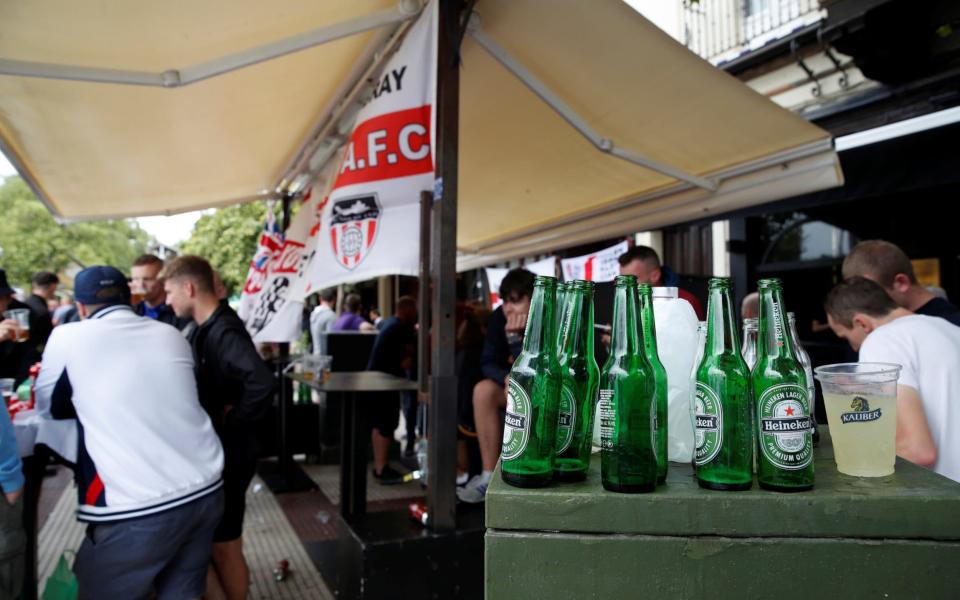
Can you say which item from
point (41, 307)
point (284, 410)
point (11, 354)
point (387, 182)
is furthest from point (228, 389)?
point (41, 307)

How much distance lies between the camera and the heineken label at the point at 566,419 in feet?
3.78

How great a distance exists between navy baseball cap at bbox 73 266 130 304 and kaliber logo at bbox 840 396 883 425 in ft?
8.56

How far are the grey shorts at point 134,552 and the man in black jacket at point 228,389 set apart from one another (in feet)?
1.60

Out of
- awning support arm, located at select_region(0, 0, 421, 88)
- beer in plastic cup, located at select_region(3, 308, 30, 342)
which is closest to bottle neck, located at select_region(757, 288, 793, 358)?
awning support arm, located at select_region(0, 0, 421, 88)

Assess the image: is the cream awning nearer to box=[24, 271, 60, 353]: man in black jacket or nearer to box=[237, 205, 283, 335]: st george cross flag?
box=[237, 205, 283, 335]: st george cross flag

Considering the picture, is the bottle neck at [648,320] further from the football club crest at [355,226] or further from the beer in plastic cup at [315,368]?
the beer in plastic cup at [315,368]

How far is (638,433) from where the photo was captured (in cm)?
106

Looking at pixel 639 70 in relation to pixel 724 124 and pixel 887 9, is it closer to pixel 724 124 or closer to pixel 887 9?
pixel 724 124

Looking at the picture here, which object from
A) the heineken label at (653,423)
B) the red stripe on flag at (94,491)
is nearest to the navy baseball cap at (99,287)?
the red stripe on flag at (94,491)

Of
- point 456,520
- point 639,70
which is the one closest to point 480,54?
point 639,70

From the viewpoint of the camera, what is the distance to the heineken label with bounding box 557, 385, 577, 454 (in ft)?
3.78

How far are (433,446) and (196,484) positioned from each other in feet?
3.61

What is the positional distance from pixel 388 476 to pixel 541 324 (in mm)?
5546

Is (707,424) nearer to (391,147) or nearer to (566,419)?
(566,419)
